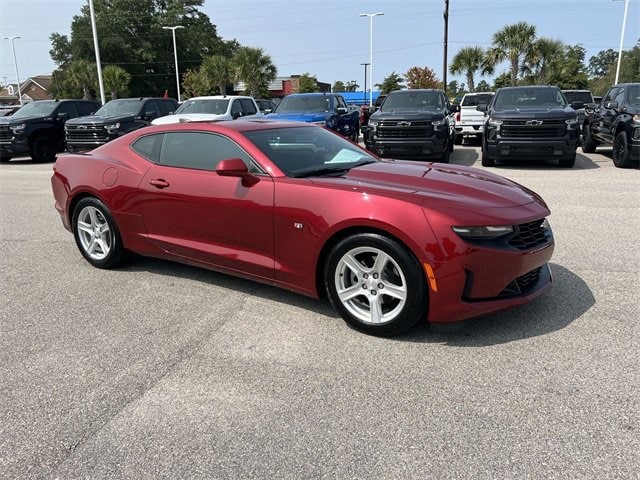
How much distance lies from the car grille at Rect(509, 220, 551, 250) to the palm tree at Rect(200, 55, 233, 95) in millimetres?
46981

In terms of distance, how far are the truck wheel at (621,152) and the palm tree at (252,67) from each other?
3579 centimetres

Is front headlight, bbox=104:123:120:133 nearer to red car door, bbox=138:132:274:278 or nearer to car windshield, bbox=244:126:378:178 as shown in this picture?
red car door, bbox=138:132:274:278

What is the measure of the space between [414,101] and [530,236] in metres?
10.8

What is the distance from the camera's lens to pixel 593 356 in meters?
3.32

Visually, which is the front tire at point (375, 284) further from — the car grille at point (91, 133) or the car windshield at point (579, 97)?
the car windshield at point (579, 97)

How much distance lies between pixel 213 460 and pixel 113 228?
3228mm

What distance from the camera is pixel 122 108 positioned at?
16.4 meters

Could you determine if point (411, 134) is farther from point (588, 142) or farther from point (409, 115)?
point (588, 142)

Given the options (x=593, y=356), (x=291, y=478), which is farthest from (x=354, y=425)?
(x=593, y=356)

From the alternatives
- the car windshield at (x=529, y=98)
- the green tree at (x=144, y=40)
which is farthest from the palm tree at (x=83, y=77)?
the car windshield at (x=529, y=98)

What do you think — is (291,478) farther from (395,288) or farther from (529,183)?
(529,183)

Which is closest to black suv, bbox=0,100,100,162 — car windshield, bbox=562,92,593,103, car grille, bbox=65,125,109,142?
car grille, bbox=65,125,109,142

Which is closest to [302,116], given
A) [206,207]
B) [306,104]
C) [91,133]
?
[306,104]

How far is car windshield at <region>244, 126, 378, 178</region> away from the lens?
424cm
